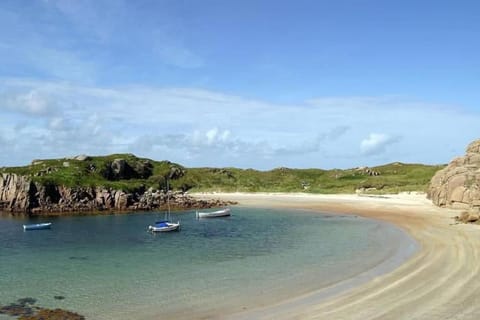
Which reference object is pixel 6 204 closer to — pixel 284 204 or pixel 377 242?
pixel 284 204

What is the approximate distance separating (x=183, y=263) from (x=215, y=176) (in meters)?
112

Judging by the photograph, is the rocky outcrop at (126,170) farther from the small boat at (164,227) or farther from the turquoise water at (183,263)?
the small boat at (164,227)

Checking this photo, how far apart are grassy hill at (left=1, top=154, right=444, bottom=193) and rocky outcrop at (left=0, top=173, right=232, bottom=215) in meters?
2.05

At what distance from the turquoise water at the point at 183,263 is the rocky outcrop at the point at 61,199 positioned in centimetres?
2324

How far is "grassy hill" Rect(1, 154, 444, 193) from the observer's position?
105000mm

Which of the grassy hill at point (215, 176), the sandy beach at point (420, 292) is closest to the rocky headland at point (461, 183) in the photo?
the sandy beach at point (420, 292)

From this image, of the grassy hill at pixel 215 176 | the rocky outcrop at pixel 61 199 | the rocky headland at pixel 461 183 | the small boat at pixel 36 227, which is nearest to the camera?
the small boat at pixel 36 227

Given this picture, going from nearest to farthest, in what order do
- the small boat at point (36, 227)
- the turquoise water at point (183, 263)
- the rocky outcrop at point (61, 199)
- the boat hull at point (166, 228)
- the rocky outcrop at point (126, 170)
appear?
1. the turquoise water at point (183, 263)
2. the boat hull at point (166, 228)
3. the small boat at point (36, 227)
4. the rocky outcrop at point (61, 199)
5. the rocky outcrop at point (126, 170)

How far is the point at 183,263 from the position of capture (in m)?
39.1

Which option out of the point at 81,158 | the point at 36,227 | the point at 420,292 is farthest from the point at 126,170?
the point at 420,292

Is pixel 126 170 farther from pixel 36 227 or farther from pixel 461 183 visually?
pixel 461 183

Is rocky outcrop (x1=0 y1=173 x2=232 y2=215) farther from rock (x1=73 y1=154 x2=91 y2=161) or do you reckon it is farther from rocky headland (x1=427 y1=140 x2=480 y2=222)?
rocky headland (x1=427 y1=140 x2=480 y2=222)

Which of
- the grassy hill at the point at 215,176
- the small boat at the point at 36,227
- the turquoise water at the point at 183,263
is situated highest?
the grassy hill at the point at 215,176

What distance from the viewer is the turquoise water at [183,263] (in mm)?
26797
